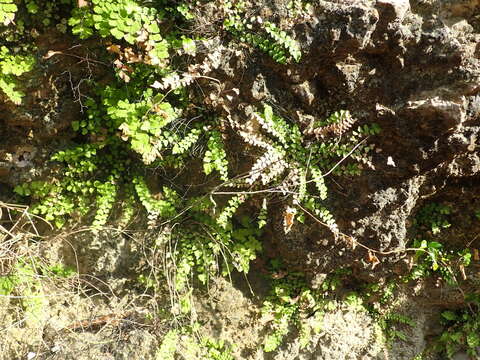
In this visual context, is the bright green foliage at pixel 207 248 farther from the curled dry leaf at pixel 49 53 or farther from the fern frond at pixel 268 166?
the curled dry leaf at pixel 49 53

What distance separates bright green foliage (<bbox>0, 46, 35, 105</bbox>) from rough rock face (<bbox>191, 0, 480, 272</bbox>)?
1618 millimetres

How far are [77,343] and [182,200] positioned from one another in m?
1.81

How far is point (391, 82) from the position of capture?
12.5 feet

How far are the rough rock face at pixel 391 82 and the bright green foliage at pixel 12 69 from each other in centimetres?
162

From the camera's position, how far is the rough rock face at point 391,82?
355cm

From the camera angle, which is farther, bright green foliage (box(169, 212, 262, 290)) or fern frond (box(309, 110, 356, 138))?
bright green foliage (box(169, 212, 262, 290))

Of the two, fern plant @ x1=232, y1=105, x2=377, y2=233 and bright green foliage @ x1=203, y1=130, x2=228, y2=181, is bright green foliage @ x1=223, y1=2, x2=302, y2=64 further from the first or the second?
bright green foliage @ x1=203, y1=130, x2=228, y2=181

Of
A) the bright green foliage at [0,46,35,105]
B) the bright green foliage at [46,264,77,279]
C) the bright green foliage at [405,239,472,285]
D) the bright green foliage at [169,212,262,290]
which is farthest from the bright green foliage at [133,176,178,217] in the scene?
the bright green foliage at [405,239,472,285]

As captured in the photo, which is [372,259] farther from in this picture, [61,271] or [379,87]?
[61,271]

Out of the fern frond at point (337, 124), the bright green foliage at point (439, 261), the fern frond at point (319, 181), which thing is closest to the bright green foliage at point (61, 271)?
the fern frond at point (319, 181)

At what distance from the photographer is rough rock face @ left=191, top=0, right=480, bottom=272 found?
11.6 ft

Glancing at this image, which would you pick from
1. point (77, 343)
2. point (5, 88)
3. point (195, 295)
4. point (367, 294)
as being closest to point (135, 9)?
point (5, 88)

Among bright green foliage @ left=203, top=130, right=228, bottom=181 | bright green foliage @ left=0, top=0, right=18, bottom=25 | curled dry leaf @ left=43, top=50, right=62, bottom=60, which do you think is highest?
bright green foliage @ left=0, top=0, right=18, bottom=25

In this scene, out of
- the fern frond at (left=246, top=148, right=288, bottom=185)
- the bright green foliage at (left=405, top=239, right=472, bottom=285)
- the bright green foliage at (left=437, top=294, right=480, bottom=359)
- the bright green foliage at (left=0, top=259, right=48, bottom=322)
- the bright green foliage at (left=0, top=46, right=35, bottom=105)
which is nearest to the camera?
the bright green foliage at (left=0, top=46, right=35, bottom=105)
